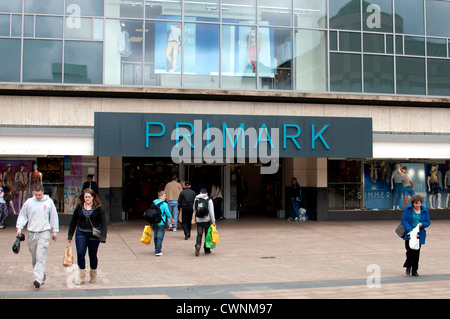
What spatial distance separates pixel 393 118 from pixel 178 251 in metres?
9.89

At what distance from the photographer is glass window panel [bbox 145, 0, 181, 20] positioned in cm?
1694

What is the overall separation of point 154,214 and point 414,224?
5.45 metres

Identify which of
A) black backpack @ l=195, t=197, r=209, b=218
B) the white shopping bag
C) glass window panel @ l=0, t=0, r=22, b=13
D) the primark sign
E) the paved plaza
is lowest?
the paved plaza

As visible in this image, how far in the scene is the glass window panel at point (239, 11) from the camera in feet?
57.0

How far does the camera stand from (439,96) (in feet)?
61.7

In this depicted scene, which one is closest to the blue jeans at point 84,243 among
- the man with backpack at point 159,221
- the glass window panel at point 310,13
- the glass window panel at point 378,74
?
the man with backpack at point 159,221

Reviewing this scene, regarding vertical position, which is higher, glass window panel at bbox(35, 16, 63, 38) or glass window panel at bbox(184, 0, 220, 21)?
glass window panel at bbox(184, 0, 220, 21)

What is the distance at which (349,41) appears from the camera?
18047 millimetres

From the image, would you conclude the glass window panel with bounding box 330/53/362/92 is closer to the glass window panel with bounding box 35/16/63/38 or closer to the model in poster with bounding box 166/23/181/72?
the model in poster with bounding box 166/23/181/72

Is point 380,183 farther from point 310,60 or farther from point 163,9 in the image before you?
point 163,9

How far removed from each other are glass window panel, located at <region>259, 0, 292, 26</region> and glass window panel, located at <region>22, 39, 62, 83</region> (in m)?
6.68

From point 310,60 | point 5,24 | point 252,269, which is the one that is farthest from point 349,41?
point 5,24

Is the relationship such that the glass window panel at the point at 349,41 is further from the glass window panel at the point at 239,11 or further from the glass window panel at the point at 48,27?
the glass window panel at the point at 48,27

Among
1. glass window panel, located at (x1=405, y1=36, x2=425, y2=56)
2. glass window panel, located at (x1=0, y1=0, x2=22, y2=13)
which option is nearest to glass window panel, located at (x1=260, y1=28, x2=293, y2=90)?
glass window panel, located at (x1=405, y1=36, x2=425, y2=56)
